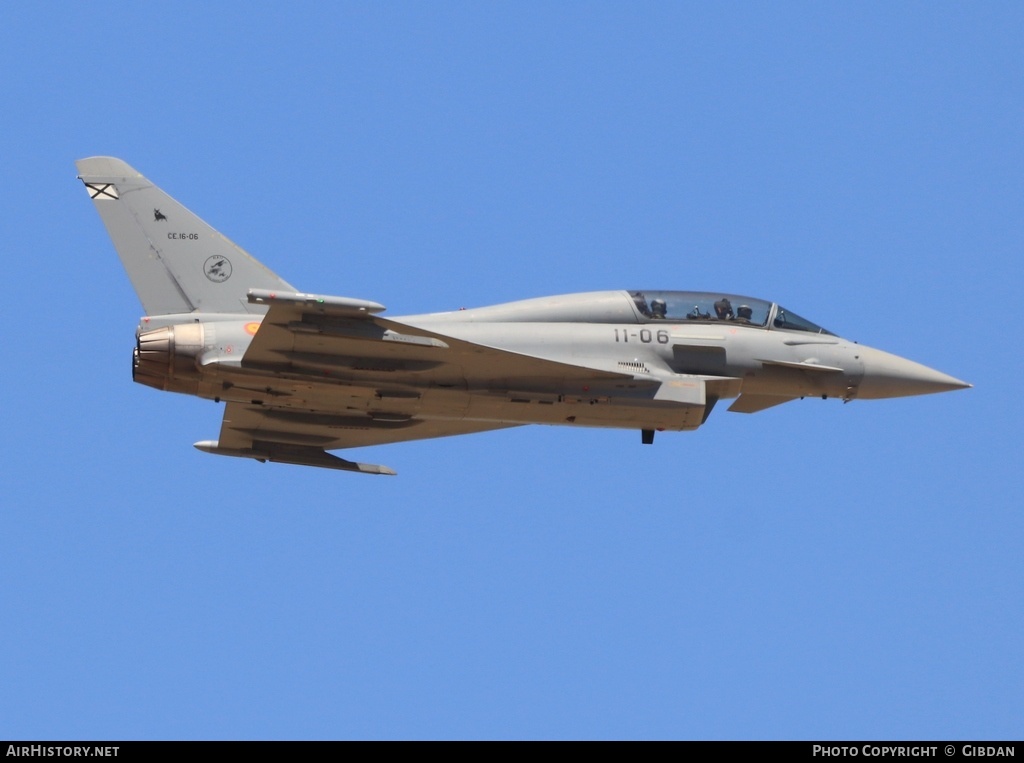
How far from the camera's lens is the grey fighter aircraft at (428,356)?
20.6 meters

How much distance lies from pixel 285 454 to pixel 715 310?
698cm

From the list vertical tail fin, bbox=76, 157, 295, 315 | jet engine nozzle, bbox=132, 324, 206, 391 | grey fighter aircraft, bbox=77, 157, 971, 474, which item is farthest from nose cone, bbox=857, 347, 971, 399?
jet engine nozzle, bbox=132, 324, 206, 391

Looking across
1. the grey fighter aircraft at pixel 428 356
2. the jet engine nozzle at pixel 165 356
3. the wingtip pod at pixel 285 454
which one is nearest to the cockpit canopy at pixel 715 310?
the grey fighter aircraft at pixel 428 356

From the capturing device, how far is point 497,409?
2202 centimetres

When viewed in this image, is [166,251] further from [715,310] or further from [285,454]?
[715,310]

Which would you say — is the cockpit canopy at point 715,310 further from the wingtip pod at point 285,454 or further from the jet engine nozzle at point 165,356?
the jet engine nozzle at point 165,356

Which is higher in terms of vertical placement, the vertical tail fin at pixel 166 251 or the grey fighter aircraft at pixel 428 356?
the vertical tail fin at pixel 166 251

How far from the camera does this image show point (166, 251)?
72.3 ft

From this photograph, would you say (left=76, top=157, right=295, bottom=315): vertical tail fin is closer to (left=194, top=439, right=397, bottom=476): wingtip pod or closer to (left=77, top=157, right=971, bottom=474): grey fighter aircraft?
(left=77, top=157, right=971, bottom=474): grey fighter aircraft

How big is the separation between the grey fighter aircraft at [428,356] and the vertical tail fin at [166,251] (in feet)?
0.07

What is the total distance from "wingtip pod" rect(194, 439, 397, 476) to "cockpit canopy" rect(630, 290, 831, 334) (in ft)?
16.8

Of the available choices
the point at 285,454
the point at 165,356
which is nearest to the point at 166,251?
the point at 165,356
